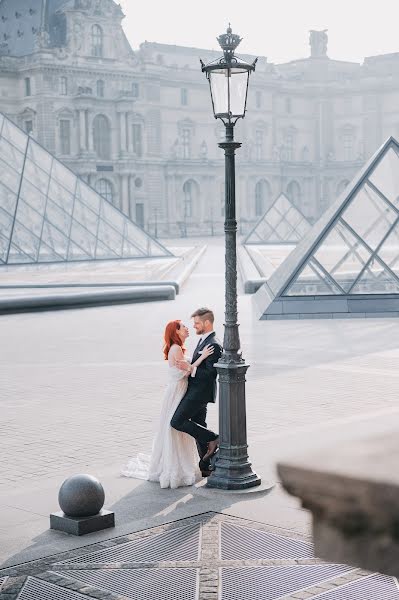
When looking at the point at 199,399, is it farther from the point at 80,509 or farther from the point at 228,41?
the point at 228,41

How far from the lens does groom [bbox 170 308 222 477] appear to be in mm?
7891

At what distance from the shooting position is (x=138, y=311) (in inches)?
948

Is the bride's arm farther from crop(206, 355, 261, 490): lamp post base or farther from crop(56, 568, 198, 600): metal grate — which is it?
crop(56, 568, 198, 600): metal grate

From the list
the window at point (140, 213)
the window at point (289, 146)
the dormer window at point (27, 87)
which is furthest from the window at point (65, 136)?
the window at point (289, 146)

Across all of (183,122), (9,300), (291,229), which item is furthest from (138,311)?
(183,122)

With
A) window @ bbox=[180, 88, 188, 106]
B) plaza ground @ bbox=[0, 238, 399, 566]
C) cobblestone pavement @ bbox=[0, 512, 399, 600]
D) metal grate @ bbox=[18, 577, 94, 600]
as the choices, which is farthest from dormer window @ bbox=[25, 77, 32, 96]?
metal grate @ bbox=[18, 577, 94, 600]

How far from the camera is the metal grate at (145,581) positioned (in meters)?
5.45

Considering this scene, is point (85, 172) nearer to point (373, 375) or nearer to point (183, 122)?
point (183, 122)

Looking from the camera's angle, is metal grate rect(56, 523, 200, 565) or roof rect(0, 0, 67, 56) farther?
roof rect(0, 0, 67, 56)

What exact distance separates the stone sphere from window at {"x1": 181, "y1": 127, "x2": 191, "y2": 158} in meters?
91.8

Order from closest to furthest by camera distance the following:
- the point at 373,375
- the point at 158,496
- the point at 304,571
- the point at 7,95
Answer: the point at 304,571 → the point at 158,496 → the point at 373,375 → the point at 7,95

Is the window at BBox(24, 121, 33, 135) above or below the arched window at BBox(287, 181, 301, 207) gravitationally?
above

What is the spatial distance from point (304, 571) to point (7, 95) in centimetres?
7973

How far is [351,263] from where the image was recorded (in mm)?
21797
